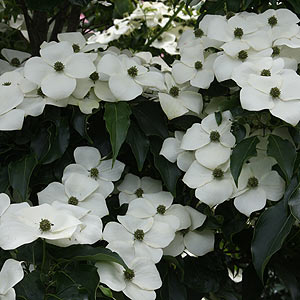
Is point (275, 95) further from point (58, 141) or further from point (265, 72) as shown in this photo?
point (58, 141)

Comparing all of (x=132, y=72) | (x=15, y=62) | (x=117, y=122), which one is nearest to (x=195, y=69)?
(x=132, y=72)

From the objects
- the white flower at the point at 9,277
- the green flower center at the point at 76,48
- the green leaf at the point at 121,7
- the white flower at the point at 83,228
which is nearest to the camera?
the white flower at the point at 9,277

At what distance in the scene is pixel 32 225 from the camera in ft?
3.34

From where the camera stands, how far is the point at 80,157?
1.24 metres

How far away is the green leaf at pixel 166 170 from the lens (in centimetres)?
121

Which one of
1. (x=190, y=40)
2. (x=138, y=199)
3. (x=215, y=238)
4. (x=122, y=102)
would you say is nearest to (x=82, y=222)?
(x=138, y=199)

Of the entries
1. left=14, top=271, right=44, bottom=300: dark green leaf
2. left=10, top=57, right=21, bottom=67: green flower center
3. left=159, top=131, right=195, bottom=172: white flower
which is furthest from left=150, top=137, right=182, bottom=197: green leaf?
left=10, top=57, right=21, bottom=67: green flower center

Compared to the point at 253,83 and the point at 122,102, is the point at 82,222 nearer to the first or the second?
the point at 122,102

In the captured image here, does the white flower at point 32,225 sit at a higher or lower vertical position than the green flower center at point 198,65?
lower

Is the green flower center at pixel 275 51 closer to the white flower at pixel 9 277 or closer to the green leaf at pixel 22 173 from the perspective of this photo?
the green leaf at pixel 22 173

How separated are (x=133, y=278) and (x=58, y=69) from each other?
433 mm

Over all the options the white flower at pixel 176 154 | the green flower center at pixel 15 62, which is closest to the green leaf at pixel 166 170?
the white flower at pixel 176 154

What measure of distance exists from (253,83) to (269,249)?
0.98ft

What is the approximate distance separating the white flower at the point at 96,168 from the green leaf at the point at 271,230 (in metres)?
0.30
